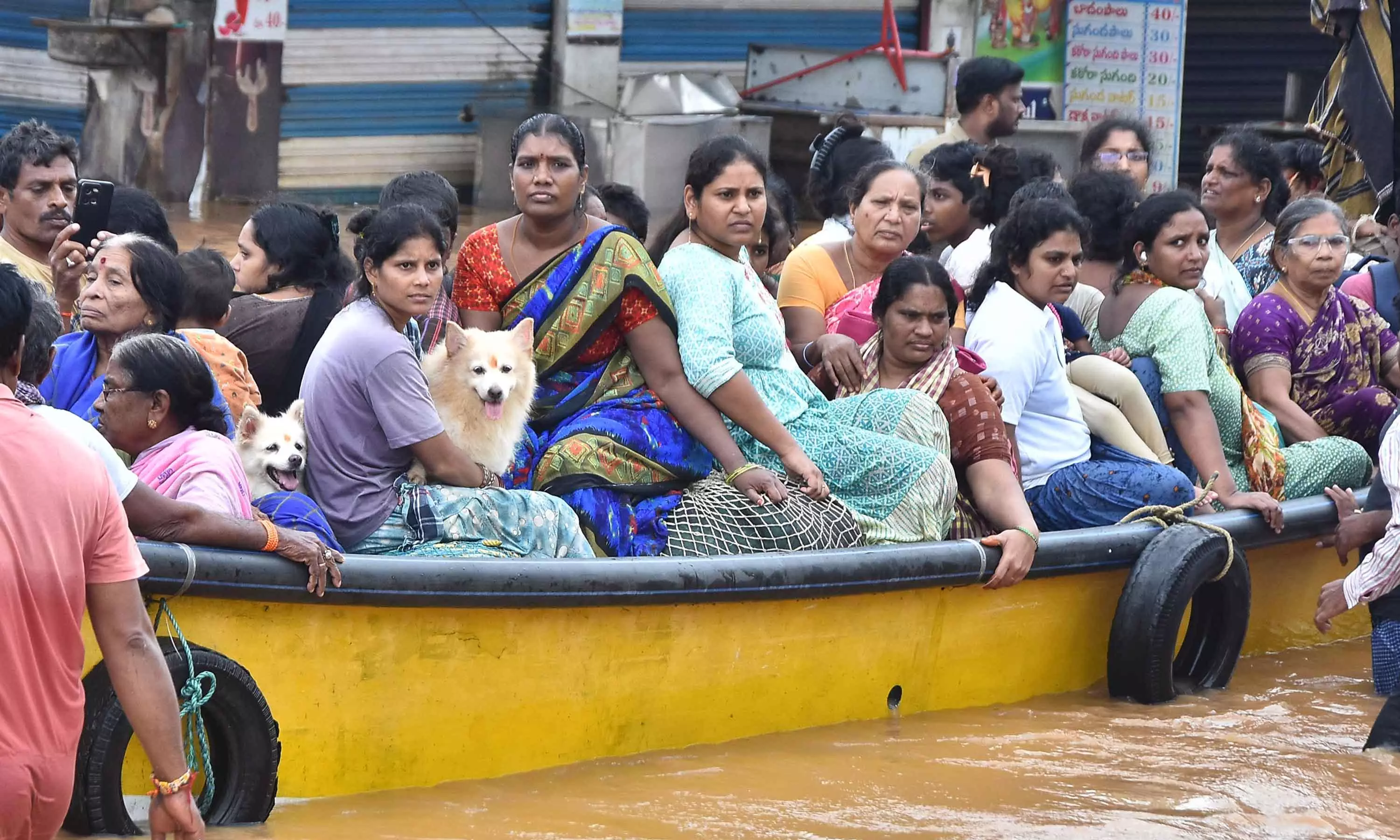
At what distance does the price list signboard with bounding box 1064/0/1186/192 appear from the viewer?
640 inches

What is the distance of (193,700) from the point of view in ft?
12.1

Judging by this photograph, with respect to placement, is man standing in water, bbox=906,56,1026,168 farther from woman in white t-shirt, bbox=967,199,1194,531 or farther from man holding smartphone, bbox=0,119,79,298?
man holding smartphone, bbox=0,119,79,298

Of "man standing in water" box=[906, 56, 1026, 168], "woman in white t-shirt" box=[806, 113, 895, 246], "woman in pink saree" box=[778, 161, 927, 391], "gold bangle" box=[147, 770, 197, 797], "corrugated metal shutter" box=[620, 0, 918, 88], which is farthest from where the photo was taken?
"corrugated metal shutter" box=[620, 0, 918, 88]

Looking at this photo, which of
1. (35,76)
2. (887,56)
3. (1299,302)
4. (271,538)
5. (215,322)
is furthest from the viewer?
(887,56)

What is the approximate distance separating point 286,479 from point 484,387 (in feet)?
1.93

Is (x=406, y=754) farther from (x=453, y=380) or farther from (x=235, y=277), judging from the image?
(x=235, y=277)

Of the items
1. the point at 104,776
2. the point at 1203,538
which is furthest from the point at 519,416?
the point at 1203,538

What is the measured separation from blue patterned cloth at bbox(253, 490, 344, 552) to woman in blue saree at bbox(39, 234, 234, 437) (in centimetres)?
25

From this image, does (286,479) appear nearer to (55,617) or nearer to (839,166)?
(55,617)

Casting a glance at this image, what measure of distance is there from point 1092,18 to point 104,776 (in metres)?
14.6

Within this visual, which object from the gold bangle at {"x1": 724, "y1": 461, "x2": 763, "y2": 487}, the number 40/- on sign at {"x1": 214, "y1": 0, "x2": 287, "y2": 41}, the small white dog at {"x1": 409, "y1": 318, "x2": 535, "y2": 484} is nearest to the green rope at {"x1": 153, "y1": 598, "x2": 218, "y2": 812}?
the small white dog at {"x1": 409, "y1": 318, "x2": 535, "y2": 484}

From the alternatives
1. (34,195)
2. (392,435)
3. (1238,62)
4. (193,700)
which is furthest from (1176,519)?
(1238,62)

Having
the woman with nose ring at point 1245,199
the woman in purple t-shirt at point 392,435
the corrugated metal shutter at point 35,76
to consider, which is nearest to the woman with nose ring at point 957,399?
the woman in purple t-shirt at point 392,435

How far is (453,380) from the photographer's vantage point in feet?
15.4
